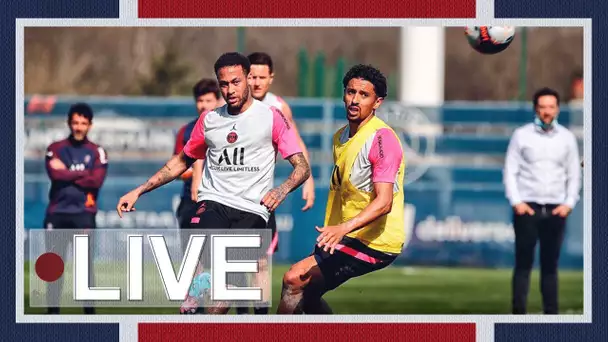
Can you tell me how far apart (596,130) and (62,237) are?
389 cm

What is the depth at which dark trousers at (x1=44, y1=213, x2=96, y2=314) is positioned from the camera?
1091 centimetres

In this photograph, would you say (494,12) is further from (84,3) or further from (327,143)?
(327,143)

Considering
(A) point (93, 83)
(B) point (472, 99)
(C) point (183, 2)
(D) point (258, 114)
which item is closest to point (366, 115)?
(D) point (258, 114)

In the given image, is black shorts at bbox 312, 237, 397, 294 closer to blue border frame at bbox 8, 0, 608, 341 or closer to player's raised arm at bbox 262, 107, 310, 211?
player's raised arm at bbox 262, 107, 310, 211

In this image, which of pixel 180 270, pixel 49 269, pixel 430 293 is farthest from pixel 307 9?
pixel 430 293

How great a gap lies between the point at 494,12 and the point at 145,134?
812 cm

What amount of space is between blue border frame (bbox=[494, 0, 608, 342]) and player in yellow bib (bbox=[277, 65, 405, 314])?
108 centimetres

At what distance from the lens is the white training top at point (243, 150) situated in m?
10.1

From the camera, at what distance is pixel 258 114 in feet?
33.1

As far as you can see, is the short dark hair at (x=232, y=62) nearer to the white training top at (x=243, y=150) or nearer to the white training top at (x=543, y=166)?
the white training top at (x=243, y=150)

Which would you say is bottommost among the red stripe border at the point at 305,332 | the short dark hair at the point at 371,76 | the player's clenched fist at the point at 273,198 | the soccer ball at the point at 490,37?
the red stripe border at the point at 305,332

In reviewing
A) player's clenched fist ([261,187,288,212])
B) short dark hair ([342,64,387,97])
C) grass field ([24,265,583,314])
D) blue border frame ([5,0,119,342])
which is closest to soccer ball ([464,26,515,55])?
short dark hair ([342,64,387,97])

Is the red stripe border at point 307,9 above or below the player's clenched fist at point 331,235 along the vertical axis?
above

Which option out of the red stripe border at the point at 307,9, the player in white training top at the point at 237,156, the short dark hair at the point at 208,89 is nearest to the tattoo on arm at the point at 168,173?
the player in white training top at the point at 237,156
